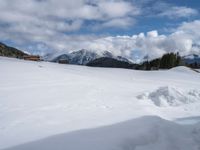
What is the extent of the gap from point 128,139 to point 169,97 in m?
5.48

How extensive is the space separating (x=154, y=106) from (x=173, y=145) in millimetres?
4441

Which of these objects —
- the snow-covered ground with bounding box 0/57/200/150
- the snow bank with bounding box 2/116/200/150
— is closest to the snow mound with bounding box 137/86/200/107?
the snow-covered ground with bounding box 0/57/200/150

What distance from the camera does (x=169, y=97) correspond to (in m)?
11.2

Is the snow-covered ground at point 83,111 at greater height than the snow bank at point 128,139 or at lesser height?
greater

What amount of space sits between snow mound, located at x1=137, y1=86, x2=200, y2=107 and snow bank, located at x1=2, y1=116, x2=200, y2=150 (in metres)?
3.40

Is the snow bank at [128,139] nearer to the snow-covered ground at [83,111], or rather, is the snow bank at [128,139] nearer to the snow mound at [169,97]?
the snow-covered ground at [83,111]

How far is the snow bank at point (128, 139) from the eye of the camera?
5.70 m

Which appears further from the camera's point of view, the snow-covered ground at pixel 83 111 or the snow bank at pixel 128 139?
the snow-covered ground at pixel 83 111

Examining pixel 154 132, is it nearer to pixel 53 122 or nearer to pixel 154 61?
pixel 53 122

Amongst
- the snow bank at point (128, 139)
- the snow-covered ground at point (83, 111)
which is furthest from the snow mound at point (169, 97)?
the snow bank at point (128, 139)

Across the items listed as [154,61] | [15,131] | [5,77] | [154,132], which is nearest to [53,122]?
[15,131]

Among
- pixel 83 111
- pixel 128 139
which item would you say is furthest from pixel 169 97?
pixel 128 139

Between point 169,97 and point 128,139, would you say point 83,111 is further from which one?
→ point 169,97

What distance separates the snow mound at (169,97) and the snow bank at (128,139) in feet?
11.2
